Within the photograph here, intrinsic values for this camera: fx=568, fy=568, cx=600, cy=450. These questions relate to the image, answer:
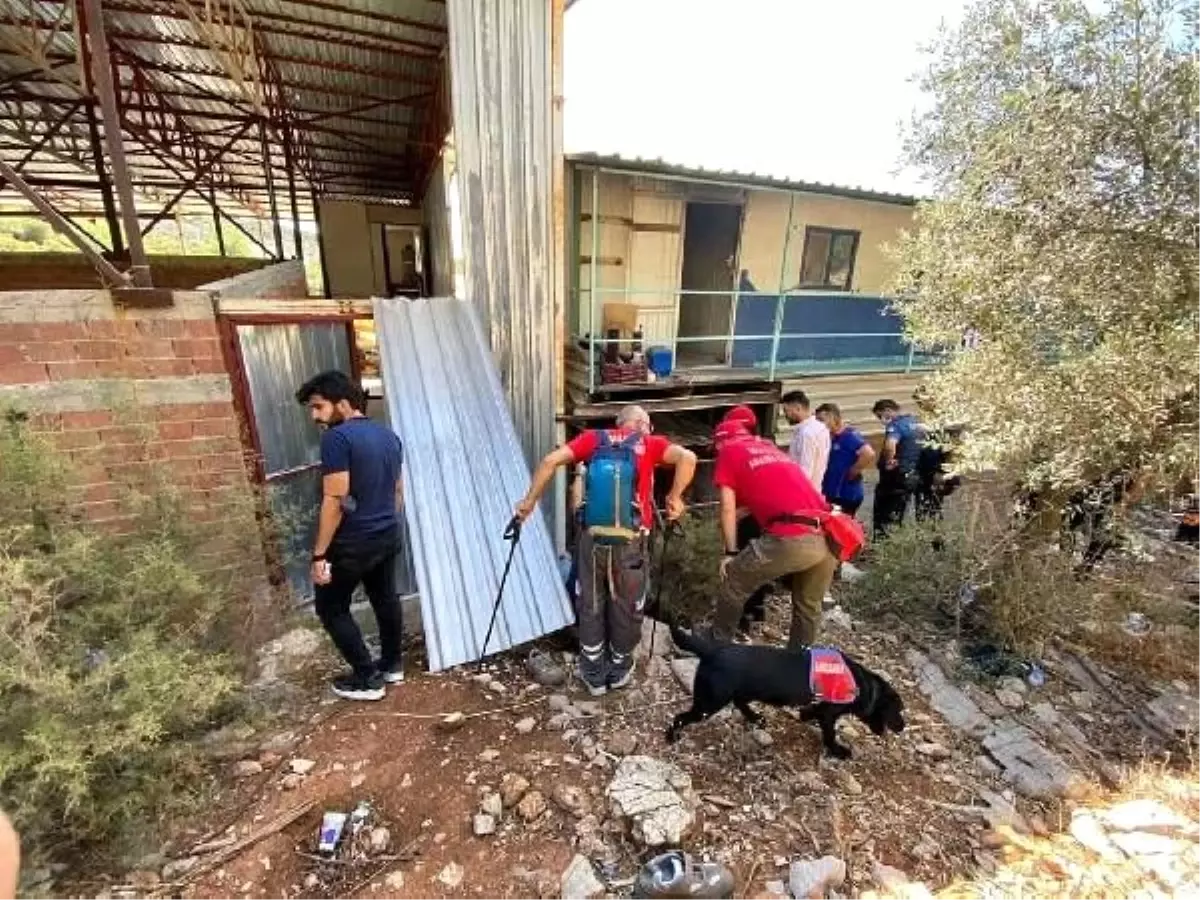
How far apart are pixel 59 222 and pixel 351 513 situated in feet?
7.09

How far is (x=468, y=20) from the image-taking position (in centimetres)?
429

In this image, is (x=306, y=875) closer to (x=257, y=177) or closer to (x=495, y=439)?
(x=495, y=439)

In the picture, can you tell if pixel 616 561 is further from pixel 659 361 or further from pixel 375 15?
pixel 375 15

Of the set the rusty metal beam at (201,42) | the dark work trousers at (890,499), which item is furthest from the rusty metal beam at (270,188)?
the dark work trousers at (890,499)

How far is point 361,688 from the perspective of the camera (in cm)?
327

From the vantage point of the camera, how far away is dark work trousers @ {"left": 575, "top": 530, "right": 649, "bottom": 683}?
3.22 meters

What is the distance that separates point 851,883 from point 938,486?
196 inches

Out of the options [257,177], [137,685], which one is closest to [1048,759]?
[137,685]

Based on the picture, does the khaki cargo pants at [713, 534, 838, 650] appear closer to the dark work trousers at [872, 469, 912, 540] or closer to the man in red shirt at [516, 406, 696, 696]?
the man in red shirt at [516, 406, 696, 696]

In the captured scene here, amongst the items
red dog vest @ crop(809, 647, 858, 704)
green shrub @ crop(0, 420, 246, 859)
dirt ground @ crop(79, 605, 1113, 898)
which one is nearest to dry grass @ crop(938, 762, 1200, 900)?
dirt ground @ crop(79, 605, 1113, 898)

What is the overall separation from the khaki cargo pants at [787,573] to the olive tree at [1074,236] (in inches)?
71.7

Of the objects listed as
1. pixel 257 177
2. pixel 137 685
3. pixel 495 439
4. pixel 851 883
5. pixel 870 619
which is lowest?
pixel 870 619

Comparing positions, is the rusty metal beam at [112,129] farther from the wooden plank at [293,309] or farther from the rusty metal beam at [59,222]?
the wooden plank at [293,309]

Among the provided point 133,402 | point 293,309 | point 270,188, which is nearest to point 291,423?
point 293,309
